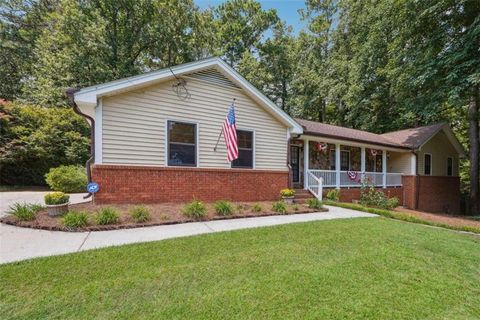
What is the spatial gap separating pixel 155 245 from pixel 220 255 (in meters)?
1.25

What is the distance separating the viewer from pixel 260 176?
10.0 m

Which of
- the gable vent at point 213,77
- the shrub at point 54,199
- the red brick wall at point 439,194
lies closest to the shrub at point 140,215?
the shrub at point 54,199

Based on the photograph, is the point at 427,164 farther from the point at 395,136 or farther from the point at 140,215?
the point at 140,215

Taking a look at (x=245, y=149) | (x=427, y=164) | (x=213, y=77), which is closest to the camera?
(x=213, y=77)

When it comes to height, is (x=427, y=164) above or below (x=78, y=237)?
above

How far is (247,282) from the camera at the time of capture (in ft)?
10.8

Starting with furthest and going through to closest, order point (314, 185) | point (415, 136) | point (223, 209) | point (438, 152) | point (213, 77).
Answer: point (438, 152), point (415, 136), point (314, 185), point (213, 77), point (223, 209)

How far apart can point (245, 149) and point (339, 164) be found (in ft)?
19.3

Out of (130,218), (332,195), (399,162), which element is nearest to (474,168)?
(399,162)

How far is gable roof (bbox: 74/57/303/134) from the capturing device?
694cm

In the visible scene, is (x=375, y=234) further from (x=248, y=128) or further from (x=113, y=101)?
(x=113, y=101)

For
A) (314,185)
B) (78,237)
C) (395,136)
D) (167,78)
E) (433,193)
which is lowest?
(433,193)

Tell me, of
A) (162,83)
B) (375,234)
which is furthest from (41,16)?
(375,234)

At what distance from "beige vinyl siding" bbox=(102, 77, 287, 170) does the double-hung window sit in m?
0.18
